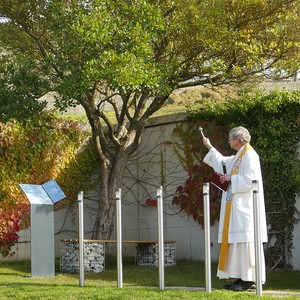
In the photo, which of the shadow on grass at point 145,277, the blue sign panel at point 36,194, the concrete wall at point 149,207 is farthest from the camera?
the concrete wall at point 149,207

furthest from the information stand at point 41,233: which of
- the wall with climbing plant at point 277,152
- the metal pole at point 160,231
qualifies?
the wall with climbing plant at point 277,152

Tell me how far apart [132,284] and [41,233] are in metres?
1.77

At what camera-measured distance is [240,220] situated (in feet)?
30.9

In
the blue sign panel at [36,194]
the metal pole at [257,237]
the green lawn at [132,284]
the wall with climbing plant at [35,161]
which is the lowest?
the green lawn at [132,284]

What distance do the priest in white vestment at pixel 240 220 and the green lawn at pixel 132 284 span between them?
0.97 feet

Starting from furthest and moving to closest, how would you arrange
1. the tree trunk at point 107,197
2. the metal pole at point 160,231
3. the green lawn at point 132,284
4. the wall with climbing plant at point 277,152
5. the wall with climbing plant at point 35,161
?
the tree trunk at point 107,197
the wall with climbing plant at point 35,161
the wall with climbing plant at point 277,152
the metal pole at point 160,231
the green lawn at point 132,284

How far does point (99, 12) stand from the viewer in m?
11.6

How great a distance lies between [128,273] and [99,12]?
3.80 metres

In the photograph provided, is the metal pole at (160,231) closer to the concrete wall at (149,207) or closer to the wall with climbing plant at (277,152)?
the wall with climbing plant at (277,152)

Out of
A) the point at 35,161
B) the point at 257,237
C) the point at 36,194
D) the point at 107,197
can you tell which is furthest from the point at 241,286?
the point at 35,161

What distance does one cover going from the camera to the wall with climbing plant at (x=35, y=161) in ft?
42.8

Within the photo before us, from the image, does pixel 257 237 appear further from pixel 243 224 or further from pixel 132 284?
pixel 132 284

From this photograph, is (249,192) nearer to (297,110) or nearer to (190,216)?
(297,110)

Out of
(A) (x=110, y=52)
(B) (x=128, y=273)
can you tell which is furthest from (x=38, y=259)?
(A) (x=110, y=52)
